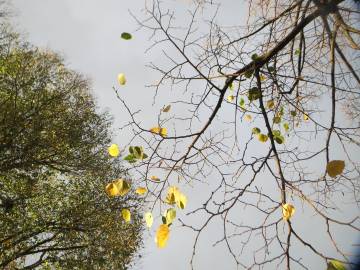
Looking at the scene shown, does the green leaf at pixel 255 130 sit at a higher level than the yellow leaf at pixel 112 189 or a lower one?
higher

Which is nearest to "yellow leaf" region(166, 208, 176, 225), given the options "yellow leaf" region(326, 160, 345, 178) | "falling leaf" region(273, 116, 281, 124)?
"yellow leaf" region(326, 160, 345, 178)

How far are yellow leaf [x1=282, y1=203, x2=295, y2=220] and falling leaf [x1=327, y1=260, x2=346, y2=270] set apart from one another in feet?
1.94

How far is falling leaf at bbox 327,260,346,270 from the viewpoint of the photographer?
1893mm

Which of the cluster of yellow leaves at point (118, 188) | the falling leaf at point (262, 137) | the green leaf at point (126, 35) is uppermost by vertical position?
the green leaf at point (126, 35)

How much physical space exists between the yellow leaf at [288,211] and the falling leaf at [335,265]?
59 centimetres

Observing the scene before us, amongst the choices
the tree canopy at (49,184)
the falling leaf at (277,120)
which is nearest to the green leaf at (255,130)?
the falling leaf at (277,120)

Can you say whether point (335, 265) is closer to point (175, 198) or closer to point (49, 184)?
→ point (175, 198)

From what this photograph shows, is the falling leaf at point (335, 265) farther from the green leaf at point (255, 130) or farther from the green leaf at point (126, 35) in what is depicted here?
the green leaf at point (126, 35)

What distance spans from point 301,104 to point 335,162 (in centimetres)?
170

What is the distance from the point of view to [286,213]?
258cm

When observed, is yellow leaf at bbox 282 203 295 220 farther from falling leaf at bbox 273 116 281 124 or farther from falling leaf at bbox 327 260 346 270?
falling leaf at bbox 273 116 281 124

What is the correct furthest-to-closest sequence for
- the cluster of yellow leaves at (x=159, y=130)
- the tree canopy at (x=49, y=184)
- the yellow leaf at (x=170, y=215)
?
1. the tree canopy at (x=49, y=184)
2. the cluster of yellow leaves at (x=159, y=130)
3. the yellow leaf at (x=170, y=215)

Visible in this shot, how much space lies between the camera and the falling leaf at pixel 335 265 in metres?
1.89

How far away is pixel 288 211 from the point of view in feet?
8.46
